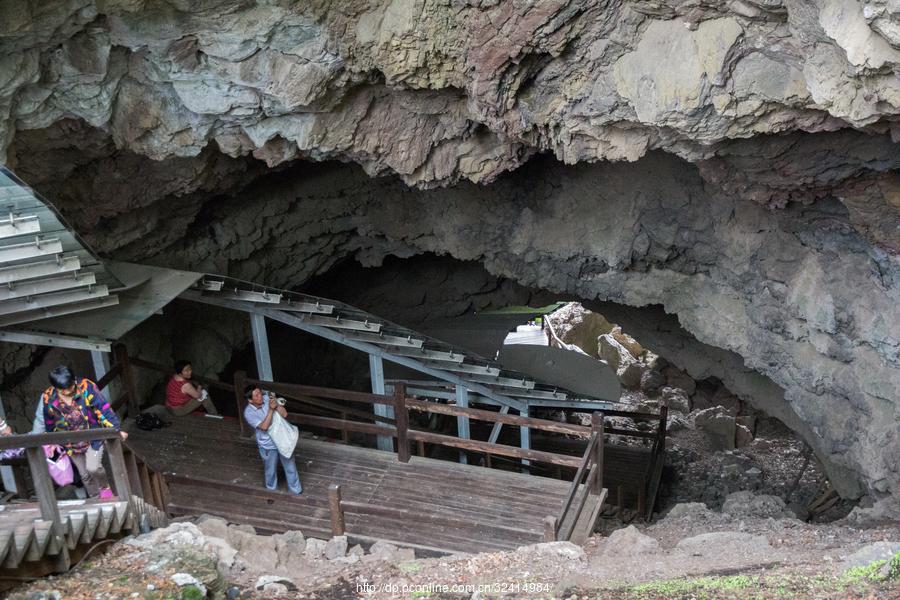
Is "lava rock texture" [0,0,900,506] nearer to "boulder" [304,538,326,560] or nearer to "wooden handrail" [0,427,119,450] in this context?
"wooden handrail" [0,427,119,450]

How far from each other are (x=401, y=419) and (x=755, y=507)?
4983 millimetres

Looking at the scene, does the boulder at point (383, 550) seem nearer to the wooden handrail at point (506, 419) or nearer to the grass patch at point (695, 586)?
the wooden handrail at point (506, 419)

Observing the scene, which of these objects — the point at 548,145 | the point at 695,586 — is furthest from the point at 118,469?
the point at 548,145

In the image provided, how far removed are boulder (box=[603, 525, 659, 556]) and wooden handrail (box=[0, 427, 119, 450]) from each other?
397 cm

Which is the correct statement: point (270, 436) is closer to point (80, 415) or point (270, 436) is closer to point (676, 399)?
point (80, 415)

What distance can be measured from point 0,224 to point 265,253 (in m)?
6.24

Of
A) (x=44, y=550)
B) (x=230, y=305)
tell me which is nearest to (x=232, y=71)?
(x=230, y=305)

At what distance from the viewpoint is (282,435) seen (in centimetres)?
687

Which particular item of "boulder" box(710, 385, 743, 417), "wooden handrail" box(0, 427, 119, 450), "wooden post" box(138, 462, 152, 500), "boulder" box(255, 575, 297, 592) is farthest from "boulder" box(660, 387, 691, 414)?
"wooden handrail" box(0, 427, 119, 450)

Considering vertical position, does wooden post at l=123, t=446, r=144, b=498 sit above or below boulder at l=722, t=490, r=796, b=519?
above

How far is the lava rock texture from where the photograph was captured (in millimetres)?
5949

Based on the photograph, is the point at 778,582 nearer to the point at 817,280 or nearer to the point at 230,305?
the point at 817,280

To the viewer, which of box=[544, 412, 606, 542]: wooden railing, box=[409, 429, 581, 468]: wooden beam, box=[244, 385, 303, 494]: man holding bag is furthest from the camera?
box=[409, 429, 581, 468]: wooden beam

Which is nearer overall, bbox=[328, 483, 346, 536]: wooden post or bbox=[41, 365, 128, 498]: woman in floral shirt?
bbox=[41, 365, 128, 498]: woman in floral shirt
